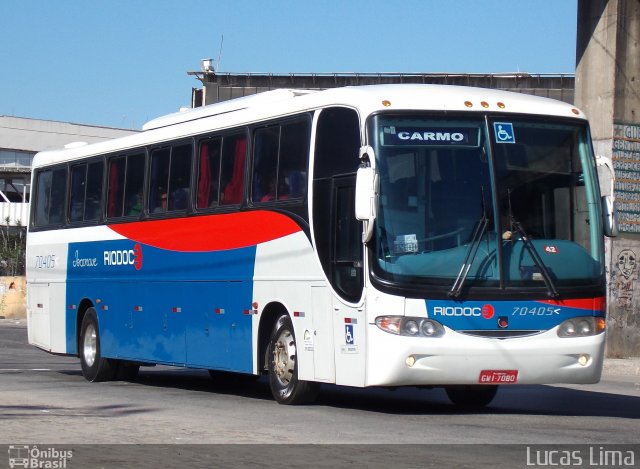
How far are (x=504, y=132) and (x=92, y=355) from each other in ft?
29.9

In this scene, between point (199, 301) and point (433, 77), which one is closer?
point (199, 301)

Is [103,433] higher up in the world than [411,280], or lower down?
lower down

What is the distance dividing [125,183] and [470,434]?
895 cm

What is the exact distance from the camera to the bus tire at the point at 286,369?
537 inches

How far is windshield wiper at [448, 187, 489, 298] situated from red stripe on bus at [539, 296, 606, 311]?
0.88 meters

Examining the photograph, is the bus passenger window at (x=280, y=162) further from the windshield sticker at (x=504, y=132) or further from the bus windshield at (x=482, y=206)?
the windshield sticker at (x=504, y=132)

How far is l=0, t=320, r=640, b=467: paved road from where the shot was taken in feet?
31.3

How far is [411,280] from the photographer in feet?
39.5

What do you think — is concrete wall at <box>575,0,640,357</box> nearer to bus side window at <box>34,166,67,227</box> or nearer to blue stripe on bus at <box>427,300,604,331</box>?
bus side window at <box>34,166,67,227</box>

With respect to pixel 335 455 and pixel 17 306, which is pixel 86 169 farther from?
pixel 17 306

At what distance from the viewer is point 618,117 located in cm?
2305

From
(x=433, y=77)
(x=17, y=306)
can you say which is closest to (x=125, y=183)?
(x=17, y=306)

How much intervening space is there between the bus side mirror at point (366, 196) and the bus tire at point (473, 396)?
126 inches

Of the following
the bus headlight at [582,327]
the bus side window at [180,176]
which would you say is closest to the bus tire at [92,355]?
the bus side window at [180,176]
